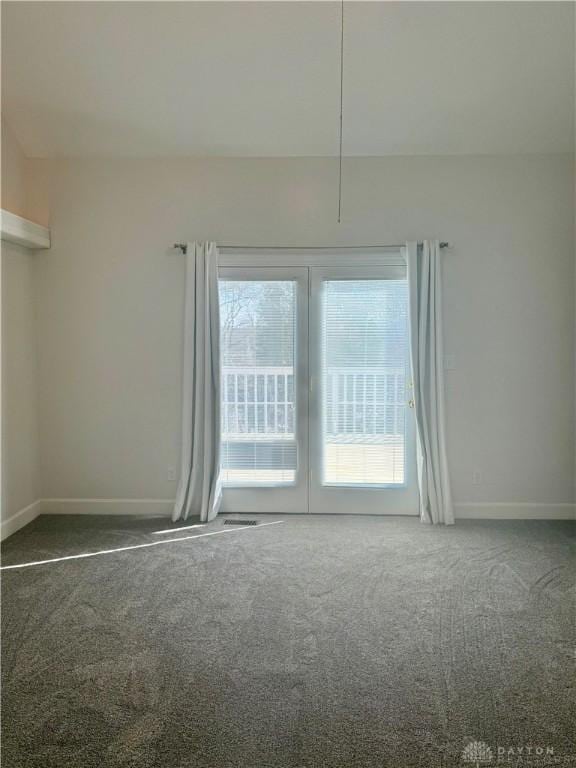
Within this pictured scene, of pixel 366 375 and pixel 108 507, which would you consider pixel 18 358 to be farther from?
pixel 366 375

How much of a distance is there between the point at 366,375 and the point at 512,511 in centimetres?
161

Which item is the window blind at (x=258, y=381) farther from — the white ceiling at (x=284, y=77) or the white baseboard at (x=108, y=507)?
the white ceiling at (x=284, y=77)

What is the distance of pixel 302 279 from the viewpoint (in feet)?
15.8

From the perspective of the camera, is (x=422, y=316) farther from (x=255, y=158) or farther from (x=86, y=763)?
(x=86, y=763)

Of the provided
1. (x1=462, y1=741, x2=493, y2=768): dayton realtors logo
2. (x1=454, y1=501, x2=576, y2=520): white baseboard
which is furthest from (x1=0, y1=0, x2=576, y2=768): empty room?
(x1=462, y1=741, x2=493, y2=768): dayton realtors logo

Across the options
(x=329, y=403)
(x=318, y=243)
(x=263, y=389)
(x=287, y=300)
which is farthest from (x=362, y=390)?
(x=318, y=243)

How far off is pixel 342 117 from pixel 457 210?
3.82 feet

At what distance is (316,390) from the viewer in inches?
191

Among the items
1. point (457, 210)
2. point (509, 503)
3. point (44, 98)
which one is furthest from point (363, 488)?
point (44, 98)

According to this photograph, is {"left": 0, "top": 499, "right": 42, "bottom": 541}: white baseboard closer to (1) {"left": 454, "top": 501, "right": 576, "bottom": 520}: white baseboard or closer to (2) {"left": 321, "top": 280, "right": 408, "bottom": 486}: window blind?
(2) {"left": 321, "top": 280, "right": 408, "bottom": 486}: window blind

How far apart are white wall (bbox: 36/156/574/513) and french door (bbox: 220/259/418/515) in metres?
0.36

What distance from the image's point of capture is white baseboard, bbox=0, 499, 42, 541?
4.38 m

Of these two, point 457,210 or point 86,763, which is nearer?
point 86,763

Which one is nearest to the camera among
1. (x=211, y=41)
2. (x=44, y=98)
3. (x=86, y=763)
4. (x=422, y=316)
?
(x=86, y=763)
